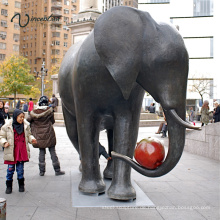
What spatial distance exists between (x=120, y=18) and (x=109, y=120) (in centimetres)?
160

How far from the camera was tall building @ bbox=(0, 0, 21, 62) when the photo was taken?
57500 millimetres

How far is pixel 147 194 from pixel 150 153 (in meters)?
1.29

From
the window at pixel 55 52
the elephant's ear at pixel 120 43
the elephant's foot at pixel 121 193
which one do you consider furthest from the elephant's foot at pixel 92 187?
the window at pixel 55 52

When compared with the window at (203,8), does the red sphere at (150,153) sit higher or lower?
lower

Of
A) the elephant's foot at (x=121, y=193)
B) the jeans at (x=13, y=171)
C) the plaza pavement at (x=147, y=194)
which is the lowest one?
the plaza pavement at (x=147, y=194)

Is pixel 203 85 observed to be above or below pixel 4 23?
below

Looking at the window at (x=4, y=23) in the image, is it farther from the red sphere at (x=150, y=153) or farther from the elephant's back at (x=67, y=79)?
the red sphere at (x=150, y=153)

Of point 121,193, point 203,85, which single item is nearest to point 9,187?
point 121,193

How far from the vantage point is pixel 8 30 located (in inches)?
2314

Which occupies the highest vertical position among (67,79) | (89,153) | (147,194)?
(67,79)

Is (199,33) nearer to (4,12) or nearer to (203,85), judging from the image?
(203,85)

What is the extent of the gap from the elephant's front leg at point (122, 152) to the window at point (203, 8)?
149 feet

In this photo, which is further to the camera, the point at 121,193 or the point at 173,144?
the point at 121,193

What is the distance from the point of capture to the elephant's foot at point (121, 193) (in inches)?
152
